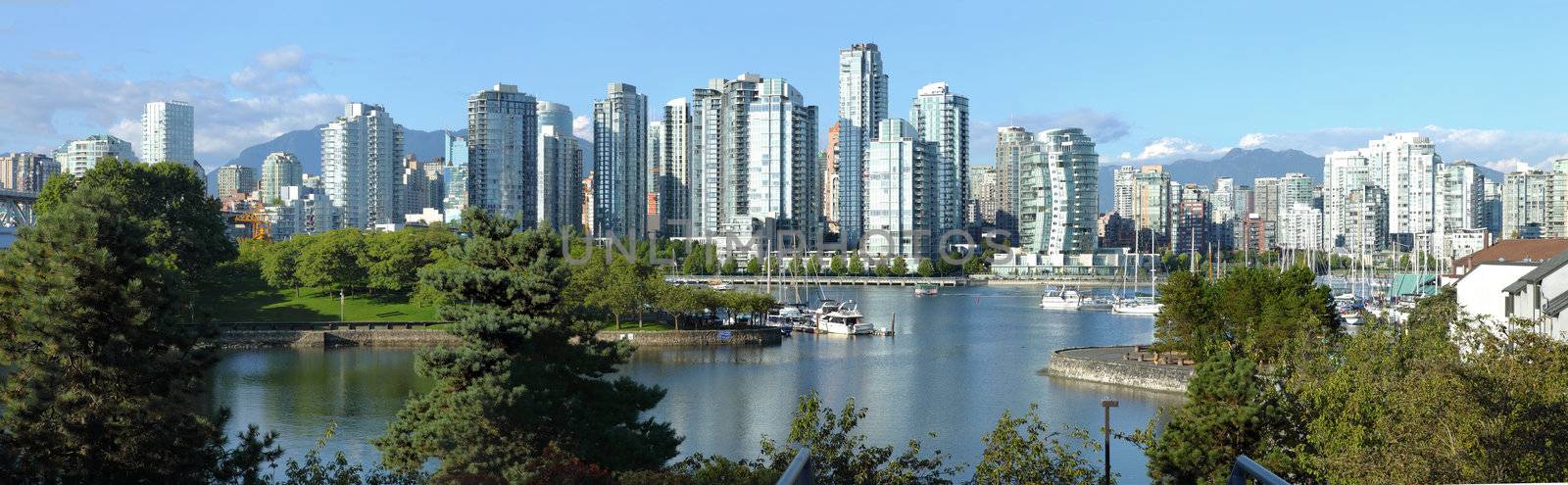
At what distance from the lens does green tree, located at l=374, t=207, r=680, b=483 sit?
840cm

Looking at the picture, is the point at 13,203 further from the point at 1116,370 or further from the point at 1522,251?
the point at 1522,251

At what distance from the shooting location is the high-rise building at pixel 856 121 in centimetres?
8050

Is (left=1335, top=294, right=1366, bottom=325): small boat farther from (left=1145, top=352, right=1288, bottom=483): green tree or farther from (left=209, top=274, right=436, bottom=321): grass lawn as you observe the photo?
(left=1145, top=352, right=1288, bottom=483): green tree

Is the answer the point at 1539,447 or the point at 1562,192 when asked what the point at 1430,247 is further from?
the point at 1539,447

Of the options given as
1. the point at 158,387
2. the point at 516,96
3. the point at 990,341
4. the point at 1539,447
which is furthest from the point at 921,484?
the point at 516,96

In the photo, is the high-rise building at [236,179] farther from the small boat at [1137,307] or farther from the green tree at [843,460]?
the green tree at [843,460]

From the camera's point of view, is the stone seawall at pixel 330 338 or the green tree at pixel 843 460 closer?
the green tree at pixel 843 460

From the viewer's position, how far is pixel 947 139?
8725cm

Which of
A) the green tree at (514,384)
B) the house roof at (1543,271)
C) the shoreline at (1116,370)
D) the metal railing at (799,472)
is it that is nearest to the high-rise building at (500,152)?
the shoreline at (1116,370)

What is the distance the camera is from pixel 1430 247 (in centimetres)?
8538

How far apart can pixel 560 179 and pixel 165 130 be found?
149 feet

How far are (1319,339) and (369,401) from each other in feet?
42.2

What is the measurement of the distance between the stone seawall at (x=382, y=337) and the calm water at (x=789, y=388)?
0.88m

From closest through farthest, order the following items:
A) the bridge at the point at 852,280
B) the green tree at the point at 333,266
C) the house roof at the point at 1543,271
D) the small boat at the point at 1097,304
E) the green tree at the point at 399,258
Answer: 1. the house roof at the point at 1543,271
2. the green tree at the point at 399,258
3. the green tree at the point at 333,266
4. the small boat at the point at 1097,304
5. the bridge at the point at 852,280
